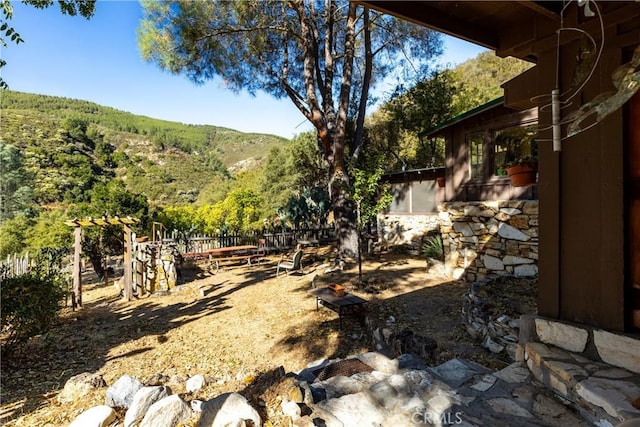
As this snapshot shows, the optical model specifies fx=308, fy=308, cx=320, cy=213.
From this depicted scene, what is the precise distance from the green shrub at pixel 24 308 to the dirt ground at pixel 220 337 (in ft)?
1.05

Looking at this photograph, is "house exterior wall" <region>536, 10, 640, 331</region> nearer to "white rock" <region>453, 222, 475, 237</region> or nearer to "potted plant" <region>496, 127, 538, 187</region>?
"potted plant" <region>496, 127, 538, 187</region>

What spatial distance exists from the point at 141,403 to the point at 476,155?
7.09 meters

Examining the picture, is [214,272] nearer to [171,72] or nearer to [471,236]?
[171,72]

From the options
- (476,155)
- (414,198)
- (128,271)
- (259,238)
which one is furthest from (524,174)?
(259,238)

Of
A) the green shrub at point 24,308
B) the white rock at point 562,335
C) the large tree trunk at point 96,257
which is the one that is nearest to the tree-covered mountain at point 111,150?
the large tree trunk at point 96,257

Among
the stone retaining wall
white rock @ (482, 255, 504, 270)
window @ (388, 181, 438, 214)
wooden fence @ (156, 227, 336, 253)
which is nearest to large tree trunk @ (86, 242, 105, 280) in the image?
wooden fence @ (156, 227, 336, 253)

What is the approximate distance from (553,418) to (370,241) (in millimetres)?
8593

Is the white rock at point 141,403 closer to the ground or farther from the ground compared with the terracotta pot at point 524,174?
closer to the ground

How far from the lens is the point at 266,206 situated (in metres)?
20.4

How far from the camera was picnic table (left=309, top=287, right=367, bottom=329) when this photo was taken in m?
4.73

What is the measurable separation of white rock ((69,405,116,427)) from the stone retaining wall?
6245 millimetres

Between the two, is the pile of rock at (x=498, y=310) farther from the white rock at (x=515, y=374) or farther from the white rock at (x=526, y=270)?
the white rock at (x=515, y=374)

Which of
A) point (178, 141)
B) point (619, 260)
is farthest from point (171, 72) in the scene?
point (178, 141)

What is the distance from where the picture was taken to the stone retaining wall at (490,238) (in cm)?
559
